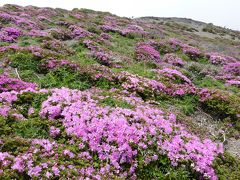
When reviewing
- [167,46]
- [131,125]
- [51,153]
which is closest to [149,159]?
[131,125]

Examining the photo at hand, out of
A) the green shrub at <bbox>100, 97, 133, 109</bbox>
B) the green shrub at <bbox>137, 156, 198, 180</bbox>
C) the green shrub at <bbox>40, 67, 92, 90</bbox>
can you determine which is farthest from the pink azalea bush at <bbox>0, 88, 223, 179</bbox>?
the green shrub at <bbox>40, 67, 92, 90</bbox>

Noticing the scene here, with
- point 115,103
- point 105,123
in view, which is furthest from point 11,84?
point 105,123

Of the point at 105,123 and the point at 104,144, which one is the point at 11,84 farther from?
the point at 104,144

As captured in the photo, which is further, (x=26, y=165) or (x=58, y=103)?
(x=58, y=103)

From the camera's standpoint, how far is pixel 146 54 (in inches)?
1048

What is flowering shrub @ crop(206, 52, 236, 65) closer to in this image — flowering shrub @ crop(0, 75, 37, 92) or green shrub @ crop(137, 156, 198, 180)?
flowering shrub @ crop(0, 75, 37, 92)

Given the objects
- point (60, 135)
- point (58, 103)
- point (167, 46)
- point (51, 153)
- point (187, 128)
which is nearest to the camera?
point (51, 153)

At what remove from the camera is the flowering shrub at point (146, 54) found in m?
25.7

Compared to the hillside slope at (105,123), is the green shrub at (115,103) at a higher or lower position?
higher

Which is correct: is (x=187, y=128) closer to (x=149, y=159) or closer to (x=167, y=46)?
(x=149, y=159)

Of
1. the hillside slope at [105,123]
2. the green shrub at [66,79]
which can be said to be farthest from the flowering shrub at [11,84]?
the green shrub at [66,79]

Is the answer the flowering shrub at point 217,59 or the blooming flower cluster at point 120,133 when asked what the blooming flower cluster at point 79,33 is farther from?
the blooming flower cluster at point 120,133

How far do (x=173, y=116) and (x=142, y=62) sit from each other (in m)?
11.0

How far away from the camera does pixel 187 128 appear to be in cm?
1302
